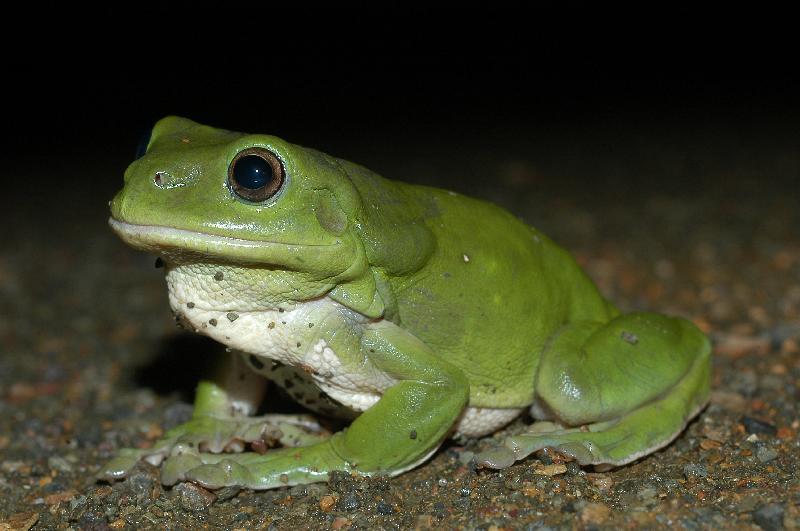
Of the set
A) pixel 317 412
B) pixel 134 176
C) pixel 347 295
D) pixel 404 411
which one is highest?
pixel 134 176

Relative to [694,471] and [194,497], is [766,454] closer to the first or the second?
[694,471]

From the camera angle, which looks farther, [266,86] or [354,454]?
[266,86]

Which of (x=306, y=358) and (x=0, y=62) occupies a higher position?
(x=306, y=358)

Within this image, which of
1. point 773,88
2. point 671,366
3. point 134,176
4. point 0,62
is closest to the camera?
point 134,176

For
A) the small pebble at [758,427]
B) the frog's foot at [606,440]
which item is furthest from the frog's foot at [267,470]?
the small pebble at [758,427]

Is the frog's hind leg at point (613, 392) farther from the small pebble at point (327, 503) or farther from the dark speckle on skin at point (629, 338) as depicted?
the small pebble at point (327, 503)

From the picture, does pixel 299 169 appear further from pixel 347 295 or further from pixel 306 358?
pixel 306 358

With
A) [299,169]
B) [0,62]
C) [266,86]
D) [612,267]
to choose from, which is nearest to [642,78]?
[266,86]
